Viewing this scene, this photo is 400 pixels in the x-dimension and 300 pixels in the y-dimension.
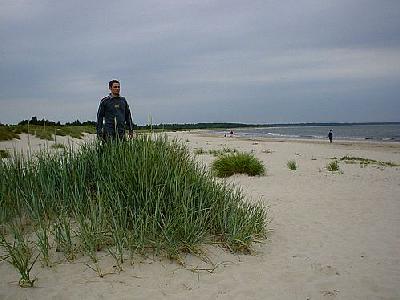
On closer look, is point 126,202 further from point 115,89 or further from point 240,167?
point 240,167

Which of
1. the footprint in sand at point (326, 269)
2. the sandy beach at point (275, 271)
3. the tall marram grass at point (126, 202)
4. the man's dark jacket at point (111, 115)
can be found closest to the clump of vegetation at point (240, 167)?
the sandy beach at point (275, 271)

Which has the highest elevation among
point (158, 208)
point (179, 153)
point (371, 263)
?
point (179, 153)

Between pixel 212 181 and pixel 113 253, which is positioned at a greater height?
pixel 212 181

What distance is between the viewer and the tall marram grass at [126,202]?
431 cm

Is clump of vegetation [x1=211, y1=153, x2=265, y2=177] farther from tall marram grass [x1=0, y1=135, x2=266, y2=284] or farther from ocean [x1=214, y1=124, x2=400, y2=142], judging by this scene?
ocean [x1=214, y1=124, x2=400, y2=142]

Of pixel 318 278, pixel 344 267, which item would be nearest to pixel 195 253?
pixel 318 278

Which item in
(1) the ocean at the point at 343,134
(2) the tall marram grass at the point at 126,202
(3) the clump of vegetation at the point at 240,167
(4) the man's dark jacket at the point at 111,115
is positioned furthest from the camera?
(1) the ocean at the point at 343,134

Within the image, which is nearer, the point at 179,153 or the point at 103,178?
the point at 103,178

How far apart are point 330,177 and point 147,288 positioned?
9474mm

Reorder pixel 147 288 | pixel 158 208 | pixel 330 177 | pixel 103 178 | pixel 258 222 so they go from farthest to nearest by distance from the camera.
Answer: pixel 330 177, pixel 258 222, pixel 103 178, pixel 158 208, pixel 147 288

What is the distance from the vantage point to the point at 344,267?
4.54m

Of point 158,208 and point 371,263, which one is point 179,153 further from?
point 371,263

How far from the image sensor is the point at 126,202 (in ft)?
15.4

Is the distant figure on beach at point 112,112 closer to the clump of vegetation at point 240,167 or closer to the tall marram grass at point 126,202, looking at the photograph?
the tall marram grass at point 126,202
